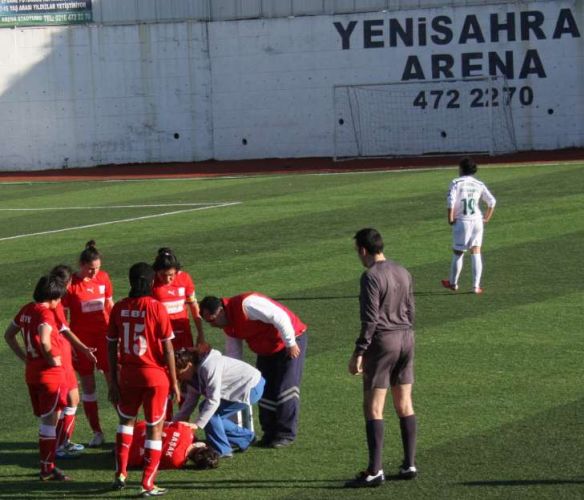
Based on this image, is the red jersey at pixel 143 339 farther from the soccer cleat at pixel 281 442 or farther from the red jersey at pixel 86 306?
the red jersey at pixel 86 306

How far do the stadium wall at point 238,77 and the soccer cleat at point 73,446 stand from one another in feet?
109

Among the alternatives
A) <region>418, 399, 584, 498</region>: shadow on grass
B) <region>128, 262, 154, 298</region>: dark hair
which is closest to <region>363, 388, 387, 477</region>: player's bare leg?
<region>418, 399, 584, 498</region>: shadow on grass

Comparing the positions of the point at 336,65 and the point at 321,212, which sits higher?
the point at 336,65

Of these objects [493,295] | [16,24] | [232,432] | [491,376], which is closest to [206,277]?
[493,295]

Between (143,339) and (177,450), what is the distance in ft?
4.44

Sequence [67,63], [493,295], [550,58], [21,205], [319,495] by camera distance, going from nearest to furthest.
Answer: [319,495] → [493,295] → [21,205] → [550,58] → [67,63]

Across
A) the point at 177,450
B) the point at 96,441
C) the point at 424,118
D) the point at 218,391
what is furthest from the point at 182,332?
the point at 424,118

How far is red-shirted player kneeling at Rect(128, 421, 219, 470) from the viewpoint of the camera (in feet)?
33.2

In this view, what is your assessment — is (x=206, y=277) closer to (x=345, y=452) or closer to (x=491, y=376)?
(x=491, y=376)

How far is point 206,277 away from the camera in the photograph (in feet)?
65.0

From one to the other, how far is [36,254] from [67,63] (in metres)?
23.3

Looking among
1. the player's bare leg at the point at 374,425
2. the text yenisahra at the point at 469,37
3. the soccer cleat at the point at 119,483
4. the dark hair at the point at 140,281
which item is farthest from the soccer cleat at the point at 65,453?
the text yenisahra at the point at 469,37

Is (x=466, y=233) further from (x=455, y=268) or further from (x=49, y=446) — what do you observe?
(x=49, y=446)

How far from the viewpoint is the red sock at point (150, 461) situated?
30.5 feet
